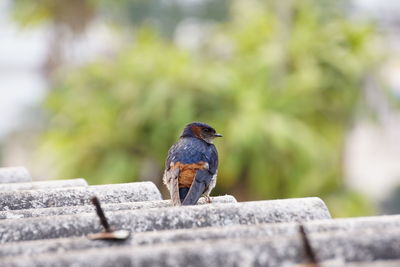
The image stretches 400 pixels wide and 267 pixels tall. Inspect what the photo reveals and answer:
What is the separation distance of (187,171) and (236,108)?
31.2ft

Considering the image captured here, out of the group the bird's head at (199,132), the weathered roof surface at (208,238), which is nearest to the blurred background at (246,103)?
the bird's head at (199,132)

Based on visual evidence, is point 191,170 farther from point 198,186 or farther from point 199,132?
point 199,132

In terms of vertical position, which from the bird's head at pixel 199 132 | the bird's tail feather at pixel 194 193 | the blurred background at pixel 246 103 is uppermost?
the bird's head at pixel 199 132

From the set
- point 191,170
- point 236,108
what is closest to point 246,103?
point 236,108

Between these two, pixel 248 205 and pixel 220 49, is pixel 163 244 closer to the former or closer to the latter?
pixel 248 205

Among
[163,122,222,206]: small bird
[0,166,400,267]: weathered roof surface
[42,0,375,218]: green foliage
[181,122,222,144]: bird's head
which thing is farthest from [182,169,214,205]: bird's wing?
[42,0,375,218]: green foliage

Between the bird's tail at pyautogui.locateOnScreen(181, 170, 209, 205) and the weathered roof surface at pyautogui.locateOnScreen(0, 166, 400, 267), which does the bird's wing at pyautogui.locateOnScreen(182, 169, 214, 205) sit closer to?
the bird's tail at pyautogui.locateOnScreen(181, 170, 209, 205)

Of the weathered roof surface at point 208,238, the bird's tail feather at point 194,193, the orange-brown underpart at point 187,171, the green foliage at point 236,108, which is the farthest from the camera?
the green foliage at point 236,108

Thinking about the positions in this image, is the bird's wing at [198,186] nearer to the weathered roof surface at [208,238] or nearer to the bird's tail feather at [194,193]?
the bird's tail feather at [194,193]

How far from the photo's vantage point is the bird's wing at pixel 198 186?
14.0 feet

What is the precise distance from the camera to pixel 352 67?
15.4 meters

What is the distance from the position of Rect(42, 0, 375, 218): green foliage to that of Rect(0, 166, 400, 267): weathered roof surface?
10.2m

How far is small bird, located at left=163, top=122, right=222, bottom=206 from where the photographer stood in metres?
4.37

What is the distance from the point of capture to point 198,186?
4.41 m
